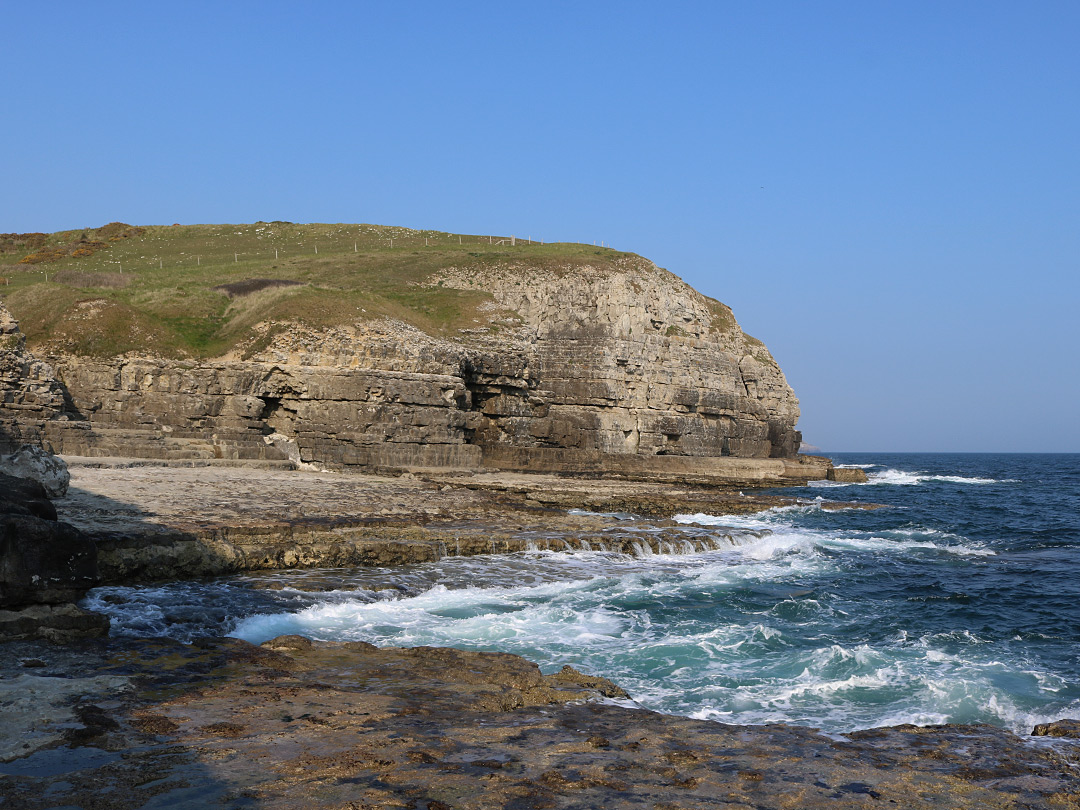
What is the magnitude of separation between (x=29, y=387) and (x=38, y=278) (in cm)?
3145

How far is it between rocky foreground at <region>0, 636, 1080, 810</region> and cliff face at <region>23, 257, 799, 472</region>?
847 inches

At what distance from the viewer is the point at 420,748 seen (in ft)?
20.8

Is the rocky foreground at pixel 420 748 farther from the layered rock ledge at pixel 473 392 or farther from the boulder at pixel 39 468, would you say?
the layered rock ledge at pixel 473 392

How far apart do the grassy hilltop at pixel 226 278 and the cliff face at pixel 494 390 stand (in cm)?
185

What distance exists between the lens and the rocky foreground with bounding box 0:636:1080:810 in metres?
5.46

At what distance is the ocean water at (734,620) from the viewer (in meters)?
9.62

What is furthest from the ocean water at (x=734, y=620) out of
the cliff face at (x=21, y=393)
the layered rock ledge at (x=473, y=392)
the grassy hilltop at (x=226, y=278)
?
the grassy hilltop at (x=226, y=278)

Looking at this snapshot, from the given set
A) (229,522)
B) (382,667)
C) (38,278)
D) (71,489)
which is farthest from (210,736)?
(38,278)

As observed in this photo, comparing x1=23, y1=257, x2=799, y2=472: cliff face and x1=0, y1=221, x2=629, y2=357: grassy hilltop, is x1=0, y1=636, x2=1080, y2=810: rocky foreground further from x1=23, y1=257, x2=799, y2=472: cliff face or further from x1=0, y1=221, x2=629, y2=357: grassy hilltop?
x1=0, y1=221, x2=629, y2=357: grassy hilltop

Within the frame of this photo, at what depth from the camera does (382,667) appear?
909 centimetres

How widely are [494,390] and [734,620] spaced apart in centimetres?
2910

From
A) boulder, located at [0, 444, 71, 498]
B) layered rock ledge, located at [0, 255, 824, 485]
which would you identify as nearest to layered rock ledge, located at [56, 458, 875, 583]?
boulder, located at [0, 444, 71, 498]

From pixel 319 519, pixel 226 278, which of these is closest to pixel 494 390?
pixel 226 278

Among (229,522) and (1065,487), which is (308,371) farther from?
(1065,487)
